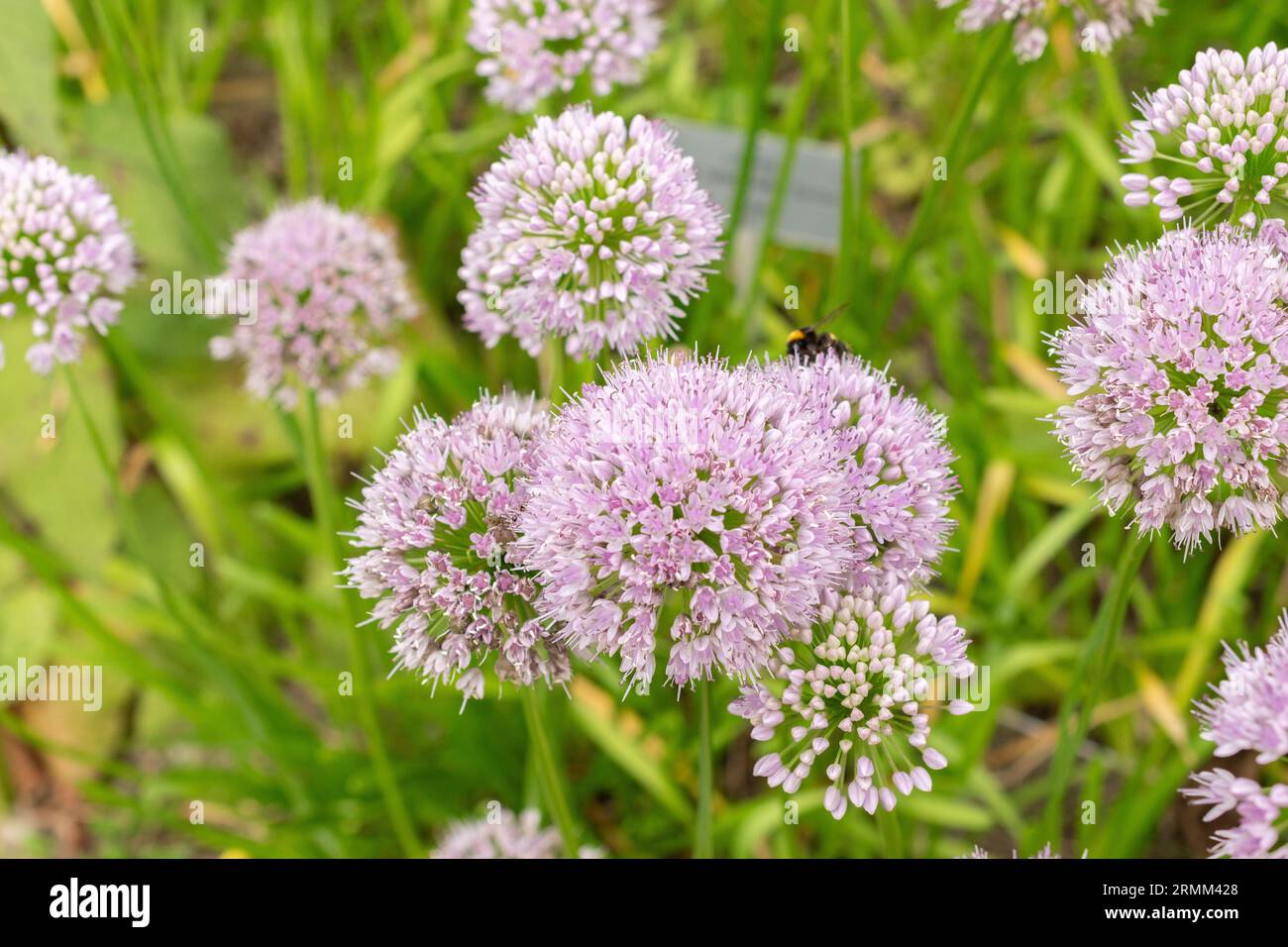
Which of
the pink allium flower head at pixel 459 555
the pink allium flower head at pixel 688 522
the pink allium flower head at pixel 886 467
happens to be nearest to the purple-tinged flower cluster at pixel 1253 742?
the pink allium flower head at pixel 886 467

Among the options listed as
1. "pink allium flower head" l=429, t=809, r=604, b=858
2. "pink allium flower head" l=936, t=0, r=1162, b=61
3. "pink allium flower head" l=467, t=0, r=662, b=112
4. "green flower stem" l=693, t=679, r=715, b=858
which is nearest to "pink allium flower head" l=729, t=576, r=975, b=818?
"green flower stem" l=693, t=679, r=715, b=858

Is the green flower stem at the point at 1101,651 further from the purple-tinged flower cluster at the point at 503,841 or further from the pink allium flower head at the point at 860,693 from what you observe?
the purple-tinged flower cluster at the point at 503,841

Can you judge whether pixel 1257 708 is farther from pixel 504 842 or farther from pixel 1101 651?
pixel 504 842

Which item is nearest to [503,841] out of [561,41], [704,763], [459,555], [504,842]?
[504,842]

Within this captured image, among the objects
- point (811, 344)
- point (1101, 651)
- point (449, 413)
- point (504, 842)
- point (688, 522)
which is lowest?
point (504, 842)

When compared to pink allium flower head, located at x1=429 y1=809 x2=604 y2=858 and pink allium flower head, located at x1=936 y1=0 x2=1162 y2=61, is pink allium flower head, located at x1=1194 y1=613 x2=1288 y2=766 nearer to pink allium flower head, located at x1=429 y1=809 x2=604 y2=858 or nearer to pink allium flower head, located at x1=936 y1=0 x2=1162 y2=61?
pink allium flower head, located at x1=936 y1=0 x2=1162 y2=61
